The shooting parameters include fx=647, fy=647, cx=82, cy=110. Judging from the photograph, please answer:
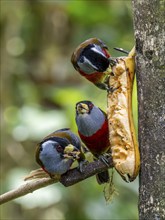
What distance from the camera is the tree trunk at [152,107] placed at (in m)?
1.19

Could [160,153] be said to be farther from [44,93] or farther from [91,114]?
[44,93]

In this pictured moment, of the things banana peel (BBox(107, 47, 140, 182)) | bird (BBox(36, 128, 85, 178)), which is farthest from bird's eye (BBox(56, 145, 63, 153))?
banana peel (BBox(107, 47, 140, 182))

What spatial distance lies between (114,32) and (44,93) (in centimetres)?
60

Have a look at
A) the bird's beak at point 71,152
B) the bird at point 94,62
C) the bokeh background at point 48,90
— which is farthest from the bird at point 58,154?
the bokeh background at point 48,90

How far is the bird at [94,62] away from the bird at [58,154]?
4.9 inches

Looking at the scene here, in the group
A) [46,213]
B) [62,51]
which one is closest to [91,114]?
[46,213]

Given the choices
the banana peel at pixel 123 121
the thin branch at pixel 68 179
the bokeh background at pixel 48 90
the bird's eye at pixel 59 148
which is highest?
the banana peel at pixel 123 121

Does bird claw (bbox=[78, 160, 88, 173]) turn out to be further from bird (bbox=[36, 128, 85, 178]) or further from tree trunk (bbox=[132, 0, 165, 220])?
tree trunk (bbox=[132, 0, 165, 220])

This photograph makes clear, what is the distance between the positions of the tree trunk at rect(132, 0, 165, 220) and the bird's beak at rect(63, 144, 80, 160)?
130mm

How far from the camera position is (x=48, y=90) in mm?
3785

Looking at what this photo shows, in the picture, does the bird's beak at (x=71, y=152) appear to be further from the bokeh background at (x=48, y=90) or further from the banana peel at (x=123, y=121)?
the bokeh background at (x=48, y=90)

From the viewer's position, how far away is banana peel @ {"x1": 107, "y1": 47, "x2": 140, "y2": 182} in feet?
3.91

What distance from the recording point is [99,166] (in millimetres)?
1206

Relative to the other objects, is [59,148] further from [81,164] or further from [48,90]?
[48,90]
